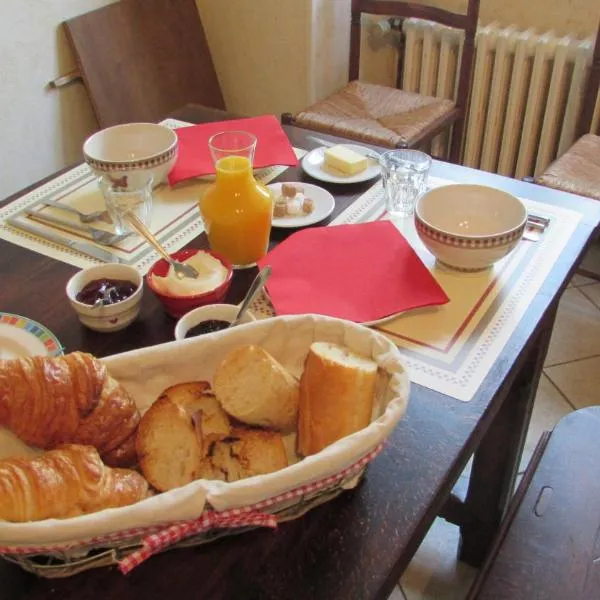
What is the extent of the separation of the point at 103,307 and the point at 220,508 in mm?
396

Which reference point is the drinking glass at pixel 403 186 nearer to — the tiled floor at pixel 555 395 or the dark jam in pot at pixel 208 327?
the dark jam in pot at pixel 208 327

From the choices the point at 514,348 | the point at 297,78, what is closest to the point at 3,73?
the point at 297,78

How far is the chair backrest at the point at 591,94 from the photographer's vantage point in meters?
2.03

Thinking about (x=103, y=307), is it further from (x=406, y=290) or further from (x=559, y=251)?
(x=559, y=251)

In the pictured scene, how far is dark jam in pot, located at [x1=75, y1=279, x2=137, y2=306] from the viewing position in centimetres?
91

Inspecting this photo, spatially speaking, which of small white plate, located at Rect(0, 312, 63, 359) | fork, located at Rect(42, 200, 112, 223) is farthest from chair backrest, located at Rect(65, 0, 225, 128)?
small white plate, located at Rect(0, 312, 63, 359)

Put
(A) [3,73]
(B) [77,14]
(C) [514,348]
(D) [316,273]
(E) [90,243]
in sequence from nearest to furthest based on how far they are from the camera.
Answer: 1. (C) [514,348]
2. (D) [316,273]
3. (E) [90,243]
4. (A) [3,73]
5. (B) [77,14]

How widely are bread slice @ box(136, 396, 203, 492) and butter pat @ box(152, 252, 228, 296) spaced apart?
0.91 ft

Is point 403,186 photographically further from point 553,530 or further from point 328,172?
point 553,530

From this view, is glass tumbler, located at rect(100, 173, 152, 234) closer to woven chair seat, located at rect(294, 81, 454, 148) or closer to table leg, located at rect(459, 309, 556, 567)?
table leg, located at rect(459, 309, 556, 567)

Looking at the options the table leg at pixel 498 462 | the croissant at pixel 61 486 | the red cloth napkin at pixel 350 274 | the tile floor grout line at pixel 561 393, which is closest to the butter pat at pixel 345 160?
the red cloth napkin at pixel 350 274

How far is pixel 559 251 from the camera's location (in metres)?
1.07

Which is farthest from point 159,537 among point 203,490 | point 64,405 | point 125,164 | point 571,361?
point 571,361

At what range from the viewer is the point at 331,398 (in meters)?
0.65
